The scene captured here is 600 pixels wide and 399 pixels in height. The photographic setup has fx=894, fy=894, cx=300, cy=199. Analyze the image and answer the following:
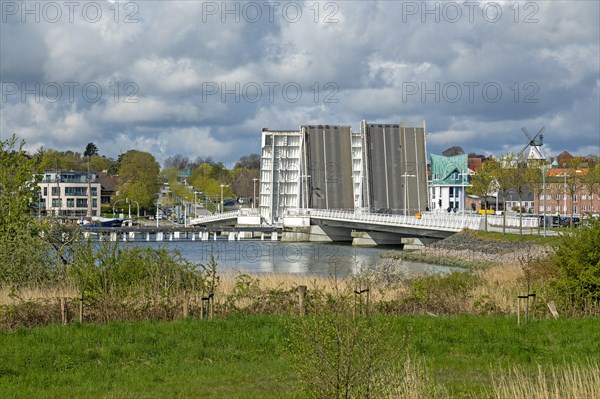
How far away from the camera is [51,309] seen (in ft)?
44.9

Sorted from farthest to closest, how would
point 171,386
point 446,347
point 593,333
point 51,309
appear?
point 51,309
point 593,333
point 446,347
point 171,386

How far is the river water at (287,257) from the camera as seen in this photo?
38.5m

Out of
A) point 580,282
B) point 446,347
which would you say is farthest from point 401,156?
point 446,347

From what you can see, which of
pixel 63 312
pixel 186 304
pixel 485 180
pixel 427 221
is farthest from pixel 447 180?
pixel 63 312

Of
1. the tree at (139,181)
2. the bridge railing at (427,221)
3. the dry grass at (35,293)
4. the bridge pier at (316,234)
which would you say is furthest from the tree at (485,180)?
the tree at (139,181)

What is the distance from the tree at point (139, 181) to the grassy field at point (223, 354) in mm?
85160

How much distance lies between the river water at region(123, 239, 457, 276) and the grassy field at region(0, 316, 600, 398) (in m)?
20.8

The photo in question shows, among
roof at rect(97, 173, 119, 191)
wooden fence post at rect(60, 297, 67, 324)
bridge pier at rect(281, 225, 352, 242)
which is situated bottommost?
wooden fence post at rect(60, 297, 67, 324)

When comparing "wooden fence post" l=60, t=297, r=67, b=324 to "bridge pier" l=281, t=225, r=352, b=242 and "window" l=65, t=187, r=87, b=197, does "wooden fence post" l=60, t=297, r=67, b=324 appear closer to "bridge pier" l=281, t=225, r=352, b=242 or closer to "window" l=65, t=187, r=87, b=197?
"bridge pier" l=281, t=225, r=352, b=242

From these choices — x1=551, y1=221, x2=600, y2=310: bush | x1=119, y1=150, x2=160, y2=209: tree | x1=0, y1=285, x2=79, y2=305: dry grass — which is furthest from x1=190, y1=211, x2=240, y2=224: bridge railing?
x1=551, y1=221, x2=600, y2=310: bush

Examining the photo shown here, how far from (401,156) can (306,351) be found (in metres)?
58.7

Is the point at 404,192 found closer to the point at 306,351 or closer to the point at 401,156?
the point at 401,156

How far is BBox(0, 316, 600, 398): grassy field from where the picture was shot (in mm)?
9562

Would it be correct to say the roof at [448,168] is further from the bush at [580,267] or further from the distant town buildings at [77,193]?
the bush at [580,267]
